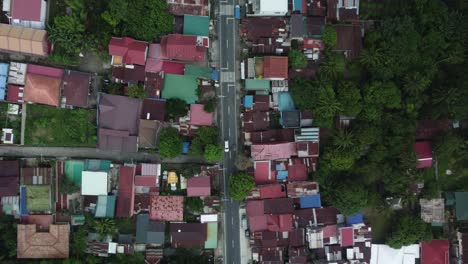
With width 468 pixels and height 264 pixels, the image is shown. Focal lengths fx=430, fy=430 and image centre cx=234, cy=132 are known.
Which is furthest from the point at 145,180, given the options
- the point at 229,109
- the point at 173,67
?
the point at 173,67

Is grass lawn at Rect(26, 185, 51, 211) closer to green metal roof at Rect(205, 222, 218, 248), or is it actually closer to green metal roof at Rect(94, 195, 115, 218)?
green metal roof at Rect(94, 195, 115, 218)

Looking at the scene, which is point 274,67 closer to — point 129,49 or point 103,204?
point 129,49

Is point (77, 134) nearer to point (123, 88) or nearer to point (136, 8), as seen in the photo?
point (123, 88)

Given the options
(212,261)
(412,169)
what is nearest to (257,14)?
(412,169)

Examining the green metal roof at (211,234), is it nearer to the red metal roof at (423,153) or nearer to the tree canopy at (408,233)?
the tree canopy at (408,233)

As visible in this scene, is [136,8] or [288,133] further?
[288,133]

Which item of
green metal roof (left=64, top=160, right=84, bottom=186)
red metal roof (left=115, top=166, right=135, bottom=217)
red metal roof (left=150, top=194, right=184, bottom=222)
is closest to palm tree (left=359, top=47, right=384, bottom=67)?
red metal roof (left=150, top=194, right=184, bottom=222)
